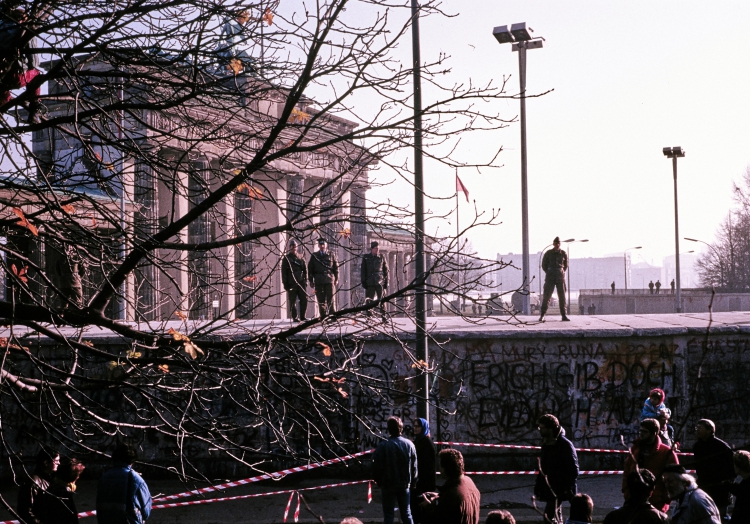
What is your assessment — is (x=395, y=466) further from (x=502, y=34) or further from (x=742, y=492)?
(x=502, y=34)

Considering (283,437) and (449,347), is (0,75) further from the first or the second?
(449,347)

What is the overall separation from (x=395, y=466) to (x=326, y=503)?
10.2 ft

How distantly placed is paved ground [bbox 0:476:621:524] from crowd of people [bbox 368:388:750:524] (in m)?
1.57

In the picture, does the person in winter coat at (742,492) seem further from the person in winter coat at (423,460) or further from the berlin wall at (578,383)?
the berlin wall at (578,383)

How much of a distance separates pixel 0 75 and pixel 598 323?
12.2m

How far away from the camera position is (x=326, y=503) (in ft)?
38.7

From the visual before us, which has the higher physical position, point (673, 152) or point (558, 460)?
point (673, 152)

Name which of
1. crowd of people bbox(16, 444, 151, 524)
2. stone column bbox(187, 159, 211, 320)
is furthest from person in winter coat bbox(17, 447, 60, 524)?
stone column bbox(187, 159, 211, 320)

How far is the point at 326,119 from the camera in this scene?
5.84m

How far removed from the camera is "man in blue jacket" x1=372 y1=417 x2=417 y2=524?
907cm

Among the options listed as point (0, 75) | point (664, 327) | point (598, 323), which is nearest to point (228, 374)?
point (0, 75)

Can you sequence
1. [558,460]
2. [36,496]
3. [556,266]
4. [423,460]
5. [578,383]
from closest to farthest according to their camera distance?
[36,496] → [558,460] → [423,460] → [578,383] → [556,266]

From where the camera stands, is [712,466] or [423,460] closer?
[712,466]

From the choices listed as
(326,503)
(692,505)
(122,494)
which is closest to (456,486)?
(692,505)
